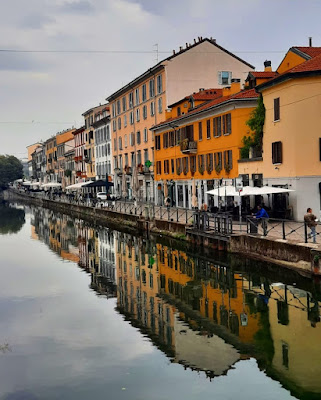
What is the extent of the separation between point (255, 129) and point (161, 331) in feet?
74.8

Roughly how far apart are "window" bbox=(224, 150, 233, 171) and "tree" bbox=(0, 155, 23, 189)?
477ft

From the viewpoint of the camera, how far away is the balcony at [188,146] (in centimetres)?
4631

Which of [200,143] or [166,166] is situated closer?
[200,143]

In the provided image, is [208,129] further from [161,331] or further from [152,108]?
[161,331]

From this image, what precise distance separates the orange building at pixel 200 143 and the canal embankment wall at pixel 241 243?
18.3 ft

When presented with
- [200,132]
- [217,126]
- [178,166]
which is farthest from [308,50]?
[178,166]

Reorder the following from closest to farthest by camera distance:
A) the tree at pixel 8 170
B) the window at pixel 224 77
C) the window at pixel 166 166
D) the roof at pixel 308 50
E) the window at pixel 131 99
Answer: the roof at pixel 308 50
the window at pixel 166 166
the window at pixel 224 77
the window at pixel 131 99
the tree at pixel 8 170

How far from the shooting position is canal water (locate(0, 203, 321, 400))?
12.7m

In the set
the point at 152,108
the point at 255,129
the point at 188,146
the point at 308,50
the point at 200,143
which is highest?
the point at 308,50

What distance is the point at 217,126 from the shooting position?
137 feet

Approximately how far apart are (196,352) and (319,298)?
6.14 meters

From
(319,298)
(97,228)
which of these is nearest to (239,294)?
(319,298)

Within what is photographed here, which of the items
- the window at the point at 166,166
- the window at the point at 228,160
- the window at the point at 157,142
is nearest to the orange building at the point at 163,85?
the window at the point at 157,142

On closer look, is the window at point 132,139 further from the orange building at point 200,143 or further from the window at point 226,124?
the window at point 226,124
